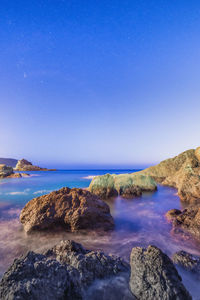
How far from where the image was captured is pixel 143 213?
9148 millimetres

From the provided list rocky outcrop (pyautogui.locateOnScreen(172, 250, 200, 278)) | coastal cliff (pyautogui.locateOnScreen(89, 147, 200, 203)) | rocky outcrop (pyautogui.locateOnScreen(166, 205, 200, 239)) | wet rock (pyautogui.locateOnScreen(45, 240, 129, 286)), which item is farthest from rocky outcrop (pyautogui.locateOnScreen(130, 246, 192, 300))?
coastal cliff (pyautogui.locateOnScreen(89, 147, 200, 203))

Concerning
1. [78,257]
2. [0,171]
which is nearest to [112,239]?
[78,257]

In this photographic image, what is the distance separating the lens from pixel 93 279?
289 centimetres

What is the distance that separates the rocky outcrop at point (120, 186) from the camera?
1317cm

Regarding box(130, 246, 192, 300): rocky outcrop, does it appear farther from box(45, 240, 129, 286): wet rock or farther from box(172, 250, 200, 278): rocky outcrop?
box(172, 250, 200, 278): rocky outcrop

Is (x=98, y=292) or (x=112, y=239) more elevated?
(x=98, y=292)

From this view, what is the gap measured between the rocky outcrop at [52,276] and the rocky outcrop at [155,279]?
71cm

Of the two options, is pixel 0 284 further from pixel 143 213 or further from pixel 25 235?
A: pixel 143 213

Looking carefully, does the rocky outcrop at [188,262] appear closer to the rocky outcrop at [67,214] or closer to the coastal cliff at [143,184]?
the rocky outcrop at [67,214]

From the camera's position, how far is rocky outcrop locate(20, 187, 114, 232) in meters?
6.03

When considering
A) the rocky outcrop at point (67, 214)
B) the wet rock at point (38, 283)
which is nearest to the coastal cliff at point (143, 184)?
the rocky outcrop at point (67, 214)

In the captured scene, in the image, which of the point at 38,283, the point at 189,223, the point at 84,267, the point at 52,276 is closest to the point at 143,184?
the point at 189,223

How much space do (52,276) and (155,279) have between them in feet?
5.50

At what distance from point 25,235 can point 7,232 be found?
1.02 meters
